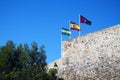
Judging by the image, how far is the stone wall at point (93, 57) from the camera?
2397 centimetres

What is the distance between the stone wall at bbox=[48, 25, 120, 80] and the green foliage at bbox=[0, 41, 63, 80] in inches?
210

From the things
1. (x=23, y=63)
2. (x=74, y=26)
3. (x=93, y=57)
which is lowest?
(x=23, y=63)

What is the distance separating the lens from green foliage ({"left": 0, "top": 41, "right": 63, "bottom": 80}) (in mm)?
19062

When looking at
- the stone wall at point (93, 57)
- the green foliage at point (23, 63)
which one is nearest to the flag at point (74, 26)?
the stone wall at point (93, 57)

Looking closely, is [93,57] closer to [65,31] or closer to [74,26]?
[74,26]

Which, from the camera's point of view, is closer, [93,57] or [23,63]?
[23,63]

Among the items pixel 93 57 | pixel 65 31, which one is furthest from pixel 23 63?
pixel 65 31

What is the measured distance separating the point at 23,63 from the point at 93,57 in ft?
23.7

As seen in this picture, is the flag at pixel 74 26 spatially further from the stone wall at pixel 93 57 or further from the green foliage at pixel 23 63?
the green foliage at pixel 23 63

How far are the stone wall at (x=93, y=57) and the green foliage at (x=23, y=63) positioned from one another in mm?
5337

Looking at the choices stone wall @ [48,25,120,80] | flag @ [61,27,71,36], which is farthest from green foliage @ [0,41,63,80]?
flag @ [61,27,71,36]

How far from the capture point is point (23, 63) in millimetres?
19750

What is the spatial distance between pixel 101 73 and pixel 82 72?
1.77 meters

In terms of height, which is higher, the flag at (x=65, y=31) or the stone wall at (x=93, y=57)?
the flag at (x=65, y=31)
